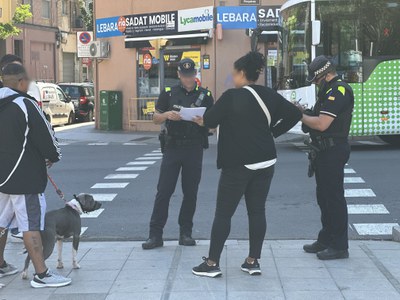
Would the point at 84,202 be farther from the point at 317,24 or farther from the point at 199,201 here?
the point at 317,24

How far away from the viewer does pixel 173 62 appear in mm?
19719

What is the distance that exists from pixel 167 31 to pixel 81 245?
14062 mm

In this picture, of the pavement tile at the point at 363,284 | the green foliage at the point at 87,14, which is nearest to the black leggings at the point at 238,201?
the pavement tile at the point at 363,284

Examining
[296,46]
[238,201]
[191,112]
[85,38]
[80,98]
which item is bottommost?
[238,201]

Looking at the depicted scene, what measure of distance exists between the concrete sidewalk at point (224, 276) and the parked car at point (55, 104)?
51.4 ft

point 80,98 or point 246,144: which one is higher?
point 80,98

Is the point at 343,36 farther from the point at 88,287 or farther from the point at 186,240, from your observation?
the point at 88,287

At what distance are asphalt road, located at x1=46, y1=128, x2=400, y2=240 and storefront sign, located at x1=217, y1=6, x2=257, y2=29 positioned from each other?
5186 millimetres

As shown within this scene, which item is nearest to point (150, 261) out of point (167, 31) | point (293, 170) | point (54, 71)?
point (293, 170)

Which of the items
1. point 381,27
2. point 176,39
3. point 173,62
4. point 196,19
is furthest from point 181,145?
point 173,62

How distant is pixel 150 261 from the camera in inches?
217

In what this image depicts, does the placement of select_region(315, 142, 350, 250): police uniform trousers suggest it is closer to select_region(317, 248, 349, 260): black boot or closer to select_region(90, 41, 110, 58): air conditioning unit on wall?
select_region(317, 248, 349, 260): black boot

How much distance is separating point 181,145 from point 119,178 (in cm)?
498

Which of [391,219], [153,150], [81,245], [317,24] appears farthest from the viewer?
[153,150]
